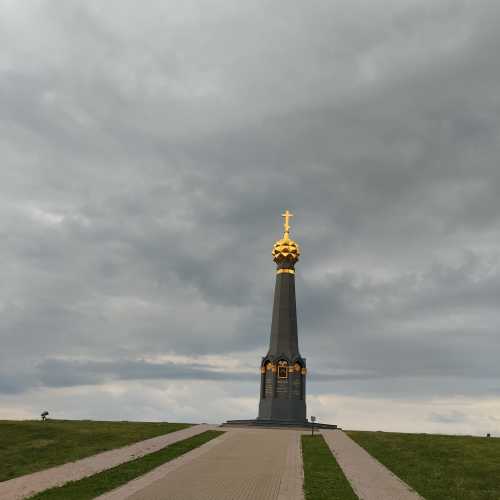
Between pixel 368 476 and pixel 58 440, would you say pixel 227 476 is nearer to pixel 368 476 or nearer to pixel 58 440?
pixel 368 476

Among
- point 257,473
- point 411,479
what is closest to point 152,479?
point 257,473

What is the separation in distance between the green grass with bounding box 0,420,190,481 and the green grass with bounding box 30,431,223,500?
317cm

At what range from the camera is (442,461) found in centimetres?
2447

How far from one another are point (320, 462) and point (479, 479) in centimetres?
595

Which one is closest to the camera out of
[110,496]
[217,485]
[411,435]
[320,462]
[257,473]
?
[110,496]

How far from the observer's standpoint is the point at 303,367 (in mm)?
44844

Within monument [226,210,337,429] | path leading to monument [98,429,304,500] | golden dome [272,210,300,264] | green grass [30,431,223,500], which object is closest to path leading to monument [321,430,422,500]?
path leading to monument [98,429,304,500]

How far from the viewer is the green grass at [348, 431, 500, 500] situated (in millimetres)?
18453

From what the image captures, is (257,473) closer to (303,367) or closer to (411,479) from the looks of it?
(411,479)

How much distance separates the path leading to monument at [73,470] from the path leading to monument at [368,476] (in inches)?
341

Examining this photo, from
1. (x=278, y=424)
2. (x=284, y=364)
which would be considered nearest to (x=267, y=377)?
(x=284, y=364)

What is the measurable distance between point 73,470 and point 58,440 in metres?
8.36

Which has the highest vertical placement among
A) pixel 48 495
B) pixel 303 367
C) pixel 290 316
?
pixel 290 316

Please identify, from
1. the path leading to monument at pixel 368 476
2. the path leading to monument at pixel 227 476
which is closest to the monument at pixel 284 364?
the path leading to monument at pixel 368 476
